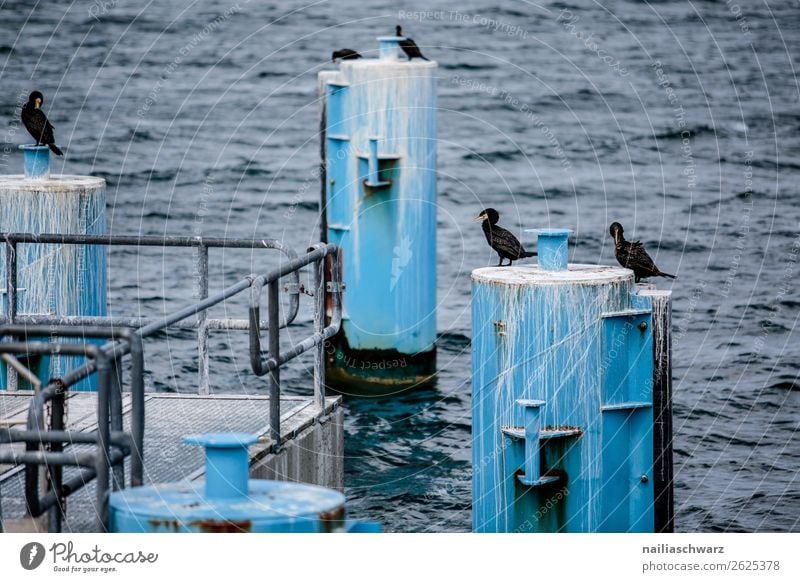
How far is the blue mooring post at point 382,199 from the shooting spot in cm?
1859

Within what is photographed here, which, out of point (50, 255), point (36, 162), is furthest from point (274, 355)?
point (36, 162)

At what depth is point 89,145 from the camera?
3991 cm

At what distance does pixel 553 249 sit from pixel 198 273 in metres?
2.68

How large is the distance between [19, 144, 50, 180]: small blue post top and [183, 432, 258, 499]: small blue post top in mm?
8118

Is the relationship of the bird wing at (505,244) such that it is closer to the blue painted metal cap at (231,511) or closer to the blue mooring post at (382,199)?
the blue mooring post at (382,199)

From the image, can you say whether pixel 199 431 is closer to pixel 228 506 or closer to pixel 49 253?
pixel 49 253

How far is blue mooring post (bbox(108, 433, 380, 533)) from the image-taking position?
298 inches

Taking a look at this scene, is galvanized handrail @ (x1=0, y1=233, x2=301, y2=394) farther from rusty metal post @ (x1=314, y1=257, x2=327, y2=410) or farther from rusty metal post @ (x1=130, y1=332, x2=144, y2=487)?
rusty metal post @ (x1=130, y1=332, x2=144, y2=487)

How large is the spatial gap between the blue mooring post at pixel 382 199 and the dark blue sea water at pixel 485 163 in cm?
102

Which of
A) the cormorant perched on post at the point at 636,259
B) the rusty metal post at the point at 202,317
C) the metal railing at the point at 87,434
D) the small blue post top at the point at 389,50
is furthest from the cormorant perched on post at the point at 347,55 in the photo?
the metal railing at the point at 87,434

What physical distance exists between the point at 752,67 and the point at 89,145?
21245 millimetres

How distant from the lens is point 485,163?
3697 centimetres

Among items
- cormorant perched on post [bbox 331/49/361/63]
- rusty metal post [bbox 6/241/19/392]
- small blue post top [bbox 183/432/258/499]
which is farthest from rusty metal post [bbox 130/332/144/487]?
cormorant perched on post [bbox 331/49/361/63]
